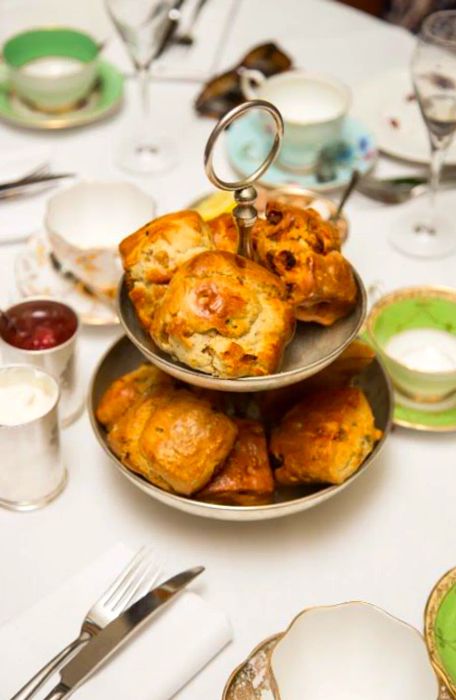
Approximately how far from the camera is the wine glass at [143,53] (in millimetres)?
1443

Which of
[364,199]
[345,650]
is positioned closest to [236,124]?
[364,199]

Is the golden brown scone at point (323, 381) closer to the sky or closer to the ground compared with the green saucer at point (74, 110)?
closer to the sky

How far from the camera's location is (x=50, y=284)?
128cm

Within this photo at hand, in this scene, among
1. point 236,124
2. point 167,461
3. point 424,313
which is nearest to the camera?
point 167,461

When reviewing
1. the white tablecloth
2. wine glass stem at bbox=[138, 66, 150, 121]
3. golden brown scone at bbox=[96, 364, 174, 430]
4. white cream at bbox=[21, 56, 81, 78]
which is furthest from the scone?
white cream at bbox=[21, 56, 81, 78]

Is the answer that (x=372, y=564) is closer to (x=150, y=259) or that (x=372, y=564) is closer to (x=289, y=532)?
(x=289, y=532)

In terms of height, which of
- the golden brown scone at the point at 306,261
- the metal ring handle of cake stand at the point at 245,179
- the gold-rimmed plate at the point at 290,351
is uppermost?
the metal ring handle of cake stand at the point at 245,179

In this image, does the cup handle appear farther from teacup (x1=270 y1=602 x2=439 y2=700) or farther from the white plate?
teacup (x1=270 y1=602 x2=439 y2=700)

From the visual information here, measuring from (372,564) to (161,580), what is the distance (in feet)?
0.72

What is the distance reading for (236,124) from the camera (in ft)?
5.18

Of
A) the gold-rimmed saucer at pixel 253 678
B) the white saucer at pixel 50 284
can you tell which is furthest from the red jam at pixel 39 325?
the gold-rimmed saucer at pixel 253 678

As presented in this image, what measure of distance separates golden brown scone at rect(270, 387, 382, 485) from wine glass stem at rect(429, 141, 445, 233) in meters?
0.53

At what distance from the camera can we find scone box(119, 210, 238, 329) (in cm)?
90

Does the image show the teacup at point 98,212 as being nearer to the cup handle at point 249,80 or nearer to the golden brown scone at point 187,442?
the cup handle at point 249,80
